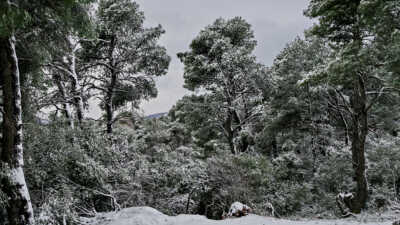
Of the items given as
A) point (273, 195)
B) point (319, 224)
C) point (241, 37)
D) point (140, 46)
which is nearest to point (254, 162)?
point (273, 195)

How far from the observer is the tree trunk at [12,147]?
12.7 feet

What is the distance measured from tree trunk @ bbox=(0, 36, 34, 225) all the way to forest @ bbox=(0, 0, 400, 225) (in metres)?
0.02

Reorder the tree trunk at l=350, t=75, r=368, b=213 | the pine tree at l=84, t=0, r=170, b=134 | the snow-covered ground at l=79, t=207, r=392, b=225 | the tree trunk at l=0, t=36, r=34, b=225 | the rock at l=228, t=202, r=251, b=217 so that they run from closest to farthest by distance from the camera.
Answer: the tree trunk at l=0, t=36, r=34, b=225 < the snow-covered ground at l=79, t=207, r=392, b=225 < the rock at l=228, t=202, r=251, b=217 < the tree trunk at l=350, t=75, r=368, b=213 < the pine tree at l=84, t=0, r=170, b=134

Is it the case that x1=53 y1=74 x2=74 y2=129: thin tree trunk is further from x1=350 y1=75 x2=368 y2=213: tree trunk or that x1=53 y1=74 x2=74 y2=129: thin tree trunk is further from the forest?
x1=350 y1=75 x2=368 y2=213: tree trunk

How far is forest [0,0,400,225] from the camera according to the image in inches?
176

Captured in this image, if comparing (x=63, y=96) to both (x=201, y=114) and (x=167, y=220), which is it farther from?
(x=167, y=220)

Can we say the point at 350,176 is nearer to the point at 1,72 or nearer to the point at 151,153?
the point at 151,153

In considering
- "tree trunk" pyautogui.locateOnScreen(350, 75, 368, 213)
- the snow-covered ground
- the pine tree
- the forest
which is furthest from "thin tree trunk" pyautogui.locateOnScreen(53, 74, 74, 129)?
"tree trunk" pyautogui.locateOnScreen(350, 75, 368, 213)

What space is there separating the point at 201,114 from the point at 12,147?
307 inches

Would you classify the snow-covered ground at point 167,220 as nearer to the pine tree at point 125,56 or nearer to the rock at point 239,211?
the rock at point 239,211

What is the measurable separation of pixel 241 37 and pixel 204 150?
21.1 ft

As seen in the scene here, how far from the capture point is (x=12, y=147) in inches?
156

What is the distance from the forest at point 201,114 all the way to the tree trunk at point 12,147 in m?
0.02

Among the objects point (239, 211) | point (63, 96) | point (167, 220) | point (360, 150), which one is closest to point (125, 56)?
point (63, 96)
